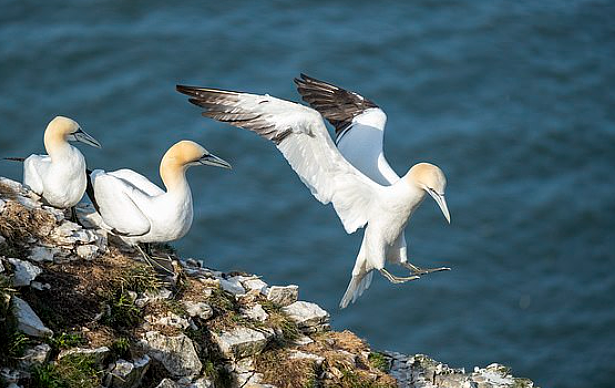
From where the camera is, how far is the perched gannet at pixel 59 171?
25.9ft

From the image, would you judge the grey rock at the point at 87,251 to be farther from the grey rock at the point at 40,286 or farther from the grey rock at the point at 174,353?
the grey rock at the point at 174,353

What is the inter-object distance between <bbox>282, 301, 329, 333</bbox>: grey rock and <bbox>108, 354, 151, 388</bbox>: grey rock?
1.50 metres

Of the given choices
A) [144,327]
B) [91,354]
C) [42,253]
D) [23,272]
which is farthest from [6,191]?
[91,354]

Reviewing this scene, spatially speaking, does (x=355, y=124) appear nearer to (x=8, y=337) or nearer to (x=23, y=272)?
(x=23, y=272)

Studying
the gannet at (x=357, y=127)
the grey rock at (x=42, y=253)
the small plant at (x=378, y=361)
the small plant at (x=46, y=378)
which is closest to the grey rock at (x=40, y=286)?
the grey rock at (x=42, y=253)

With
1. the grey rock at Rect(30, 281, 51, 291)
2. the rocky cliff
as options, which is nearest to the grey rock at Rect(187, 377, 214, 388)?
the rocky cliff

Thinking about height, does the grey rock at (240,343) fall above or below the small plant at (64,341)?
above

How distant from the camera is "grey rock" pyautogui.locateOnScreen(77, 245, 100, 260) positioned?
731 cm

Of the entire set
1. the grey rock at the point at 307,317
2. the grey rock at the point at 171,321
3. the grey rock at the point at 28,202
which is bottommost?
the grey rock at the point at 171,321

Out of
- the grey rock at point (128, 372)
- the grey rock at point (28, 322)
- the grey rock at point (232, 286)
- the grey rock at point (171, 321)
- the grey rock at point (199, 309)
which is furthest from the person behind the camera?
the grey rock at point (232, 286)

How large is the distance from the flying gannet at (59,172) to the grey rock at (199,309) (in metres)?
1.29

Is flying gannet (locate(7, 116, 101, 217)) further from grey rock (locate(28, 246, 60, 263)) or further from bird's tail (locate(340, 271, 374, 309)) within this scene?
bird's tail (locate(340, 271, 374, 309))

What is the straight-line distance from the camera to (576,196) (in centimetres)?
1756

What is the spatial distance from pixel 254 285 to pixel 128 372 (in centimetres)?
189
